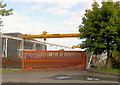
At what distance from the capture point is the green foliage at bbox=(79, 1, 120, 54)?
13.1 m

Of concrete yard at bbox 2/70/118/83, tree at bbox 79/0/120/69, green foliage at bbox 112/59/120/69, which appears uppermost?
tree at bbox 79/0/120/69

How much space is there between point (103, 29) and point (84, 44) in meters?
2.24

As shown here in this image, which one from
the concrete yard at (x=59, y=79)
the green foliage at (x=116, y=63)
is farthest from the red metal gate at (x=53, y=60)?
the concrete yard at (x=59, y=79)

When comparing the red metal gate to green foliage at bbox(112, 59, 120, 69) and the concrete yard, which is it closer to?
green foliage at bbox(112, 59, 120, 69)

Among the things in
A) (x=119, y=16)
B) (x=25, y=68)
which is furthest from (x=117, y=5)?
(x=25, y=68)

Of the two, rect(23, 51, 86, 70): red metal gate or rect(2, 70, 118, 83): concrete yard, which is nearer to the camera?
rect(2, 70, 118, 83): concrete yard

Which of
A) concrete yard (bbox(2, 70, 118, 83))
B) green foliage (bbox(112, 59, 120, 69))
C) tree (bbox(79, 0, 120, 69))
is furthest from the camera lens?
green foliage (bbox(112, 59, 120, 69))

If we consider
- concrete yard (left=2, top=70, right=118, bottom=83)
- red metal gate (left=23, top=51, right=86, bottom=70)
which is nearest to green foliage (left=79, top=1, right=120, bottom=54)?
red metal gate (left=23, top=51, right=86, bottom=70)

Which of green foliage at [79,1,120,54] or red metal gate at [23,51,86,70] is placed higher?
Result: green foliage at [79,1,120,54]

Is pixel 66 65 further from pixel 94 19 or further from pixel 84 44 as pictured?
pixel 94 19

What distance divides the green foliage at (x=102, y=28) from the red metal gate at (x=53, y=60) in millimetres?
1771

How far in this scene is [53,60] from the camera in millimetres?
15461

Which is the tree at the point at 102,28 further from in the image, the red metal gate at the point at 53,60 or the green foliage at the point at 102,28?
the red metal gate at the point at 53,60

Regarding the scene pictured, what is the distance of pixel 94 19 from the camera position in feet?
45.6
